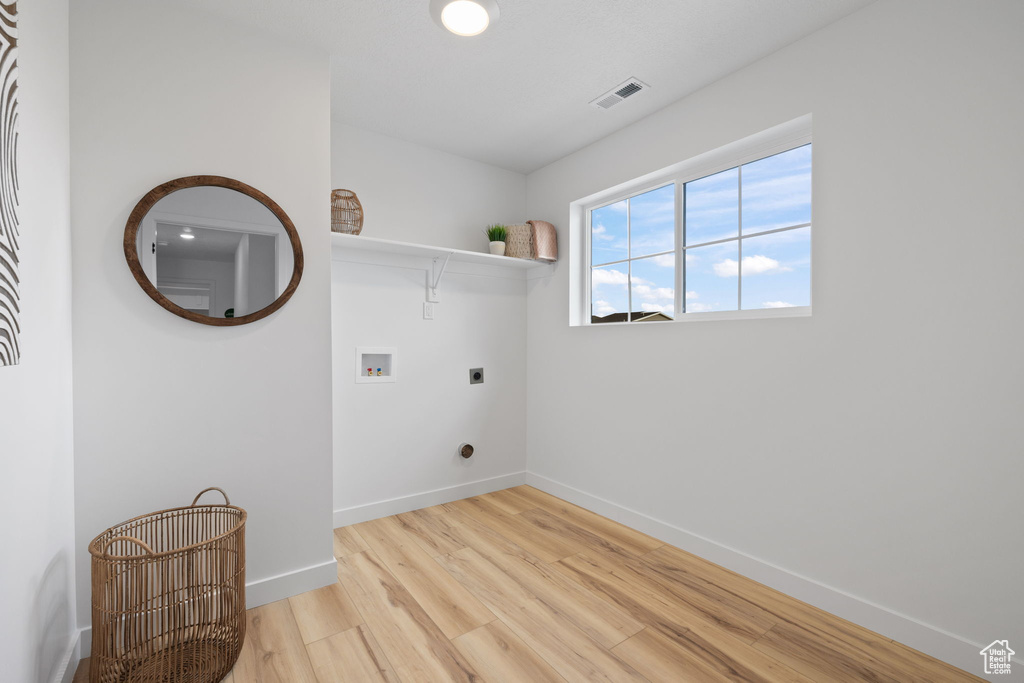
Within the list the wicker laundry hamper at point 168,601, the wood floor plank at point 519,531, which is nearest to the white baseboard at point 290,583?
the wicker laundry hamper at point 168,601

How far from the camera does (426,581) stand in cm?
210

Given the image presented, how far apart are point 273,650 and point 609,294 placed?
8.10 ft

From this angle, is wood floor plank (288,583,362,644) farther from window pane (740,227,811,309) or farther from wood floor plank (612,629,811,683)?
window pane (740,227,811,309)

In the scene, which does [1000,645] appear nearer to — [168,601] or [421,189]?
[168,601]

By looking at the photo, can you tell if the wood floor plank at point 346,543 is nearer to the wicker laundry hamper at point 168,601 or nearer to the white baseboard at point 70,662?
the wicker laundry hamper at point 168,601

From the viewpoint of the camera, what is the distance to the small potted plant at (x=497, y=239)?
311 cm

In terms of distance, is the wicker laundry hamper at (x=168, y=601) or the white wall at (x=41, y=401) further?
the wicker laundry hamper at (x=168, y=601)

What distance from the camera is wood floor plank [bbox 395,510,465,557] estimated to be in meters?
2.43

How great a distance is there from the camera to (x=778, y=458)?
2043 millimetres

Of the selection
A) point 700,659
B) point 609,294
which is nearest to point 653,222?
point 609,294

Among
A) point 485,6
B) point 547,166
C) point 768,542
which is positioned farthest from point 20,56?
point 768,542

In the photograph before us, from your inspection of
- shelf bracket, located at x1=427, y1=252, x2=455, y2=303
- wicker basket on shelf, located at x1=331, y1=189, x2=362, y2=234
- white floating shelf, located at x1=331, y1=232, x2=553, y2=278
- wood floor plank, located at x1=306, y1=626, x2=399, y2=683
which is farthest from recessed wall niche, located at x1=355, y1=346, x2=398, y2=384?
wood floor plank, located at x1=306, y1=626, x2=399, y2=683

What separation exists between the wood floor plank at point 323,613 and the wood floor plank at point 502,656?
1.52ft

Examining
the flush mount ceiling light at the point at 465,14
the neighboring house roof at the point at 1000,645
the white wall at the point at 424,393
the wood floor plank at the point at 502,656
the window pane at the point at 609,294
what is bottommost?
the wood floor plank at the point at 502,656
